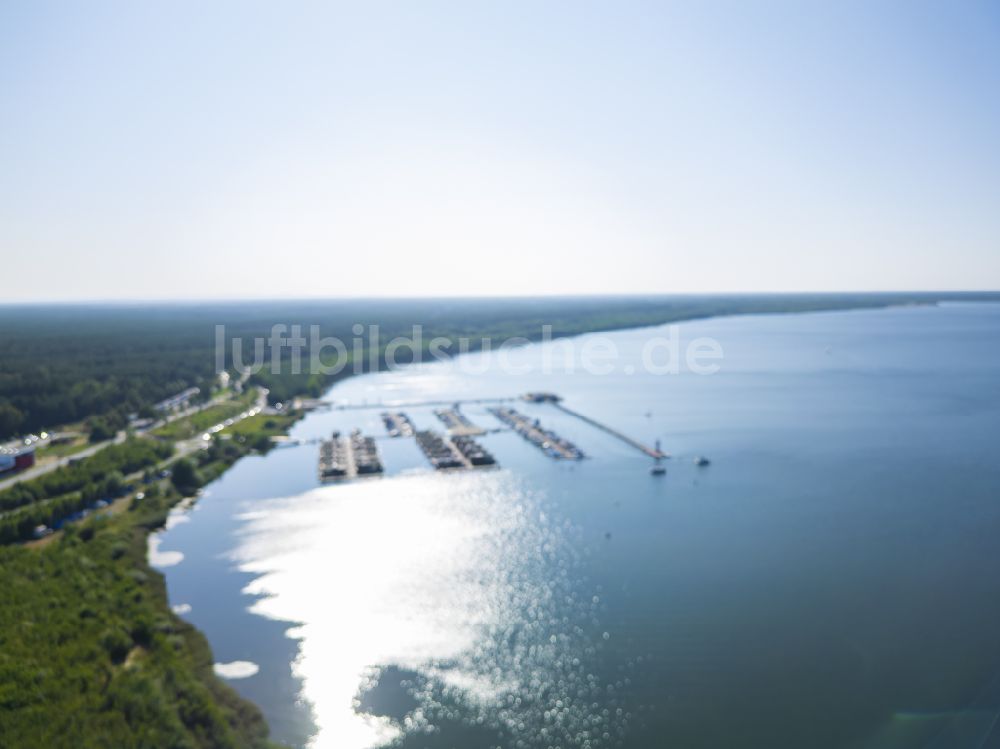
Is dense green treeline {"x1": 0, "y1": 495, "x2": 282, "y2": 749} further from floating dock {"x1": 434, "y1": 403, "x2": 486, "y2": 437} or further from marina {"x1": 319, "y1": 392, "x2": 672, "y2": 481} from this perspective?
floating dock {"x1": 434, "y1": 403, "x2": 486, "y2": 437}

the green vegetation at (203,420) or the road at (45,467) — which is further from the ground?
the green vegetation at (203,420)

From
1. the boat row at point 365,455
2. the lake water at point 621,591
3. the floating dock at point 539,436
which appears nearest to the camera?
the lake water at point 621,591

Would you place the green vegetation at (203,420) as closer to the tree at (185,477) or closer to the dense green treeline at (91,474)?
the dense green treeline at (91,474)

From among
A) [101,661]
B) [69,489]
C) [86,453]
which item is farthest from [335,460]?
[101,661]

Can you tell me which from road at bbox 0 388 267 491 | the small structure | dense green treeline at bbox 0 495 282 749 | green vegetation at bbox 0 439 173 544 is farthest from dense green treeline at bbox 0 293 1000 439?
dense green treeline at bbox 0 495 282 749

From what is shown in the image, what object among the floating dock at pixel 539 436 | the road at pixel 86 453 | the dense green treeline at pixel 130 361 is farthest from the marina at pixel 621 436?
the road at pixel 86 453

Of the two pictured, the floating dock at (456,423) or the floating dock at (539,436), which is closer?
the floating dock at (539,436)
